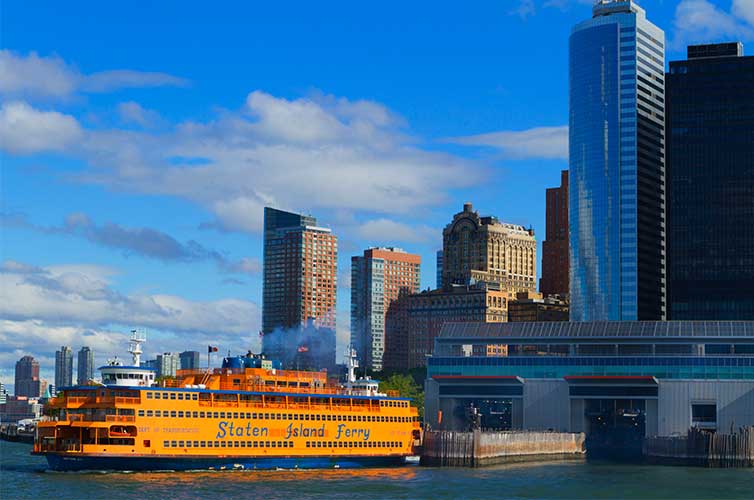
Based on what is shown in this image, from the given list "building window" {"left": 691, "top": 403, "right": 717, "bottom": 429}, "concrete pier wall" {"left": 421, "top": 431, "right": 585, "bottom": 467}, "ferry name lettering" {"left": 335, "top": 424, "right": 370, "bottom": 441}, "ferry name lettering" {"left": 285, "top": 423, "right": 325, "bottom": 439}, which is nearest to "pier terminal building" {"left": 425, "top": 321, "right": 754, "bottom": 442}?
"building window" {"left": 691, "top": 403, "right": 717, "bottom": 429}

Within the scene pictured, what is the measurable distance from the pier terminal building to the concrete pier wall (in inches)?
420

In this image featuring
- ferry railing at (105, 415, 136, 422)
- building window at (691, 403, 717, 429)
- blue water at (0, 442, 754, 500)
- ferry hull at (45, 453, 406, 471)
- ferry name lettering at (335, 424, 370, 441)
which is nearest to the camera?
blue water at (0, 442, 754, 500)

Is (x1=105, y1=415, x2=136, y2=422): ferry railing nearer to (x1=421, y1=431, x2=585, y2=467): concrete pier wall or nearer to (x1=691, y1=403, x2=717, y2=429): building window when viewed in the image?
(x1=421, y1=431, x2=585, y2=467): concrete pier wall

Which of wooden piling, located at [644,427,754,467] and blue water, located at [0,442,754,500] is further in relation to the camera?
wooden piling, located at [644,427,754,467]

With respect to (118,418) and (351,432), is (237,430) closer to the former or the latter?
(118,418)

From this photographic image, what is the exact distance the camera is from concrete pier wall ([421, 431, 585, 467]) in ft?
433

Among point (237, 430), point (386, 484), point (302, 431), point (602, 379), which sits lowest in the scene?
point (386, 484)

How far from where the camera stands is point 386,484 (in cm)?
11050

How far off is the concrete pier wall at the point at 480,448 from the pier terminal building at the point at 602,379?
1066 cm

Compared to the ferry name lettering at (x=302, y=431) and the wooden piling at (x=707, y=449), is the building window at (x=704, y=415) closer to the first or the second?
the wooden piling at (x=707, y=449)

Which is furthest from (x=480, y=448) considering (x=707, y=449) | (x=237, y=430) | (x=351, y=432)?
(x=237, y=430)

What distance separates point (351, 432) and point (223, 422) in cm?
1697

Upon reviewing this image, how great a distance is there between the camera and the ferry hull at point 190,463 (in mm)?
110188

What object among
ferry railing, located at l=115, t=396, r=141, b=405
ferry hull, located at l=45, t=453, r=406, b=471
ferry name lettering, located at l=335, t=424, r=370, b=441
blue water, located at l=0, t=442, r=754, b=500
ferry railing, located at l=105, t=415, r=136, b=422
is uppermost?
ferry railing, located at l=115, t=396, r=141, b=405
